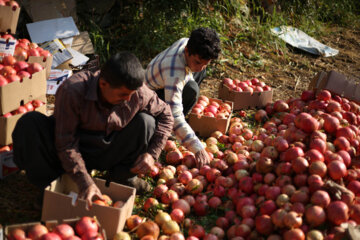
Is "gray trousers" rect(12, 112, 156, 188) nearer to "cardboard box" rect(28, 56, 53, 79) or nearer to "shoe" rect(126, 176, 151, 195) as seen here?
"shoe" rect(126, 176, 151, 195)

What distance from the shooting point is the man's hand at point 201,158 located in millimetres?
3457

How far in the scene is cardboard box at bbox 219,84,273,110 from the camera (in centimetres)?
489

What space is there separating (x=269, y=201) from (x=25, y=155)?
5.30ft

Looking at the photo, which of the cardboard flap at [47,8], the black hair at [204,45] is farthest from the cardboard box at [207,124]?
the cardboard flap at [47,8]

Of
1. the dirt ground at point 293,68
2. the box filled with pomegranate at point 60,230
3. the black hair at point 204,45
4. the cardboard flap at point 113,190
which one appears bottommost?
the dirt ground at point 293,68

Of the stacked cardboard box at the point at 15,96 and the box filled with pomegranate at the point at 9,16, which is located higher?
the box filled with pomegranate at the point at 9,16

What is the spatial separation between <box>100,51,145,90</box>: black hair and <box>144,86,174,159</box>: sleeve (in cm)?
48

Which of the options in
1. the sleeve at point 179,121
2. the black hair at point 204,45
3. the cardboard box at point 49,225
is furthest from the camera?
the sleeve at point 179,121

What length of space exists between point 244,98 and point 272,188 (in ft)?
7.26

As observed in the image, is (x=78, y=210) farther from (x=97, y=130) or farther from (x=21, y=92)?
(x=21, y=92)

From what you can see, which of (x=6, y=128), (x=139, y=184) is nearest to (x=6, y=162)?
(x=6, y=128)

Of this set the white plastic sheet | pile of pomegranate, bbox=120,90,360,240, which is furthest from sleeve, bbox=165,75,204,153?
the white plastic sheet

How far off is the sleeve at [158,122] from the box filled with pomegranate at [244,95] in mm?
1959

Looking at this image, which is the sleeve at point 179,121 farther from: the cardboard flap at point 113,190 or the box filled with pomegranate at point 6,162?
the box filled with pomegranate at point 6,162
